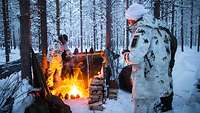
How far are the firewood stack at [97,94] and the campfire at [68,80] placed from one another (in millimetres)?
959

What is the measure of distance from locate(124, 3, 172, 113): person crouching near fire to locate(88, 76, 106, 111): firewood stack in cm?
343

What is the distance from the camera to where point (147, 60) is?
20.4 feet

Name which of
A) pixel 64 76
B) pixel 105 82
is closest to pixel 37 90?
pixel 105 82

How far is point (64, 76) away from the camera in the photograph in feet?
42.0

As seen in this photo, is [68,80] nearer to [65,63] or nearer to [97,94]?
[65,63]

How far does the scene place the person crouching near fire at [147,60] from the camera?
615 centimetres

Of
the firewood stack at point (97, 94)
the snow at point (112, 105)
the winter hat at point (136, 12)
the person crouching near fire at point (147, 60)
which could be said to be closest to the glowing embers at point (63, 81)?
the firewood stack at point (97, 94)

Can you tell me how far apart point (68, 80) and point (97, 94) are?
2.63 metres

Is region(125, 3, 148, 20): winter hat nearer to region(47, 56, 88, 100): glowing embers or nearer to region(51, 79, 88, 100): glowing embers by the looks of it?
region(51, 79, 88, 100): glowing embers

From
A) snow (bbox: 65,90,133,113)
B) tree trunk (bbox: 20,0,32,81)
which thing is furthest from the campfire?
tree trunk (bbox: 20,0,32,81)

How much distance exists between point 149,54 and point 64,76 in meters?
7.06

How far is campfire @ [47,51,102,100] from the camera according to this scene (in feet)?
38.8

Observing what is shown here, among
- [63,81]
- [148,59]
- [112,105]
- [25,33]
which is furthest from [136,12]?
[25,33]

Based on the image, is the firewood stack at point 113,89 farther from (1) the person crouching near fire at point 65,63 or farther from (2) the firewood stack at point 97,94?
(1) the person crouching near fire at point 65,63
